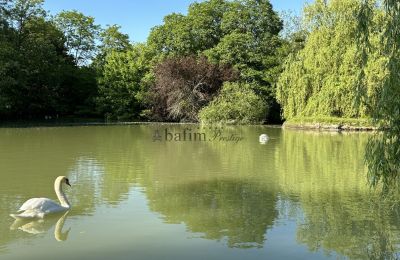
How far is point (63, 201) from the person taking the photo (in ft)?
27.3

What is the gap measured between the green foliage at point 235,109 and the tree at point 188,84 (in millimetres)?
5215

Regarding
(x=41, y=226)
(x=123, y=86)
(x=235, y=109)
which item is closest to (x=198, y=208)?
(x=41, y=226)

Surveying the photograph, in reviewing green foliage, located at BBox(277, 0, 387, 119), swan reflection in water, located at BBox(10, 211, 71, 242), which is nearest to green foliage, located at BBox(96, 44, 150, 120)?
green foliage, located at BBox(277, 0, 387, 119)

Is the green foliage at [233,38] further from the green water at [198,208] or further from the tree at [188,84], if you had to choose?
the green water at [198,208]

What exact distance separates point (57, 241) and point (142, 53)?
41502 mm

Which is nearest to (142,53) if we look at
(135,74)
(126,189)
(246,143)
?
(135,74)

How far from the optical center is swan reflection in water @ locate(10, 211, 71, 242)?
688 cm

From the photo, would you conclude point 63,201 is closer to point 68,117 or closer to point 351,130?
point 351,130

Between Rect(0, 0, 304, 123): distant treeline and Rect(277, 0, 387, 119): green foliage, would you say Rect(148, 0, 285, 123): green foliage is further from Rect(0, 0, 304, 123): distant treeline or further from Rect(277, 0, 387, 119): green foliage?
Rect(277, 0, 387, 119): green foliage

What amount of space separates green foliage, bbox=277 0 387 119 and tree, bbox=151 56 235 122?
674 centimetres

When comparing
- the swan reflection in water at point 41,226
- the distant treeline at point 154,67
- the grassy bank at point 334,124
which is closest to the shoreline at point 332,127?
the grassy bank at point 334,124

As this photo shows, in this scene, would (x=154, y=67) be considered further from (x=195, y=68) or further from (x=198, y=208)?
(x=198, y=208)

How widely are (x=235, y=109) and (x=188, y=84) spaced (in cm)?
1047

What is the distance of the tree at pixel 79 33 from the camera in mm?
51562
